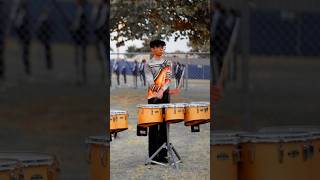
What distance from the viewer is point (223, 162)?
2.92 m

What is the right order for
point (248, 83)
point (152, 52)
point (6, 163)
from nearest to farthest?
1. point (6, 163)
2. point (248, 83)
3. point (152, 52)

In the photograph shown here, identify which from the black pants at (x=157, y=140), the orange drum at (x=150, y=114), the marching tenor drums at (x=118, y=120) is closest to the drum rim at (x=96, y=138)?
the marching tenor drums at (x=118, y=120)

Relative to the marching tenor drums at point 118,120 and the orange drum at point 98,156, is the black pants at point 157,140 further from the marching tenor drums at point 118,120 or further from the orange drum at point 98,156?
the orange drum at point 98,156

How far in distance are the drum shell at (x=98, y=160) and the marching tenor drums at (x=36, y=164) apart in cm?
20

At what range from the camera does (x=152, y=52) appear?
5.34 meters

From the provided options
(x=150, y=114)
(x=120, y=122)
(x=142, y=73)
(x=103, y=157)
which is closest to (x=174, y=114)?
(x=150, y=114)

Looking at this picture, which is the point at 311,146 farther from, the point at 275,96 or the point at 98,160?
the point at 98,160

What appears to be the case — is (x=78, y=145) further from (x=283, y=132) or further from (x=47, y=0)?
(x=283, y=132)


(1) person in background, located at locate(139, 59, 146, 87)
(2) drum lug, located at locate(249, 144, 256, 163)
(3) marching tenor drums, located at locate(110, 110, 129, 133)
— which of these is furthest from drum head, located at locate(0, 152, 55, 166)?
(1) person in background, located at locate(139, 59, 146, 87)

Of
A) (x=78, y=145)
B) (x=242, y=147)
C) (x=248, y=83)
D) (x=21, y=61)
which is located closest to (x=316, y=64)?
(x=248, y=83)

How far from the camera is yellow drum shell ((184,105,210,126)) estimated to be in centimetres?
516

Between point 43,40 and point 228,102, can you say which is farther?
point 228,102

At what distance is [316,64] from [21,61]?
5.78 feet

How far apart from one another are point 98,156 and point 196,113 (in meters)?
2.59
